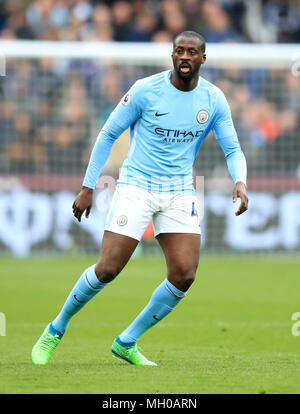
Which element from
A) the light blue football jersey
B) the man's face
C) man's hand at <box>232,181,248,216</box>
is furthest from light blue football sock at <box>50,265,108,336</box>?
the man's face

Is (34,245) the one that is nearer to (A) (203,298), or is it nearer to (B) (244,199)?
(A) (203,298)

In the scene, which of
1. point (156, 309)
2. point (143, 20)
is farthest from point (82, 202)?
point (143, 20)

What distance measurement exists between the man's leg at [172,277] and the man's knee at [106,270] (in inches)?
15.5

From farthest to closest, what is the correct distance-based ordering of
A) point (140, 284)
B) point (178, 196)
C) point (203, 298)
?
point (140, 284) < point (203, 298) < point (178, 196)

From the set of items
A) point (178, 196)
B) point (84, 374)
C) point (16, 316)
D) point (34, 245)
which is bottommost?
point (34, 245)

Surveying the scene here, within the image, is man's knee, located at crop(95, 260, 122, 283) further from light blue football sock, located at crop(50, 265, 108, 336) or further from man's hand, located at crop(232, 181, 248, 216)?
man's hand, located at crop(232, 181, 248, 216)

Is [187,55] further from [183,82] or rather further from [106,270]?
[106,270]

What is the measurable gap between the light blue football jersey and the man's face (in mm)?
214

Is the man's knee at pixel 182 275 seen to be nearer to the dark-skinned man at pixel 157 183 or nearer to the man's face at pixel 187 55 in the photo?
the dark-skinned man at pixel 157 183

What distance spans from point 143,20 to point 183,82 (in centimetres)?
1286

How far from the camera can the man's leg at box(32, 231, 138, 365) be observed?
6.69 metres

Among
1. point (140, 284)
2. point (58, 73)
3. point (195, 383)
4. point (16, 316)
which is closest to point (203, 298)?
point (140, 284)

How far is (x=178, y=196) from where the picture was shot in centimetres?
693
